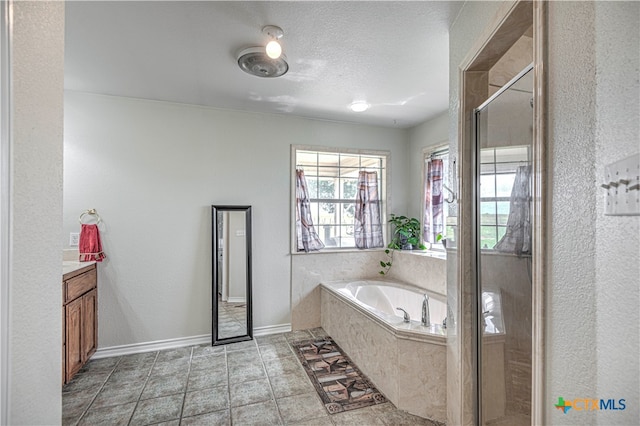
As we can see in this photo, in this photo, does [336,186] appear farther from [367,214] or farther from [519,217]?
[519,217]

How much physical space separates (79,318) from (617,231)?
10.9 feet

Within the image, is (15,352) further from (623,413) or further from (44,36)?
(623,413)

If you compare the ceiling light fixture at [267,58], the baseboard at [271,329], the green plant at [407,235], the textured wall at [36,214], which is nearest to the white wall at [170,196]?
the baseboard at [271,329]

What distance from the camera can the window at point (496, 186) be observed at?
1.38 meters

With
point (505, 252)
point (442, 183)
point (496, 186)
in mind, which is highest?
point (442, 183)

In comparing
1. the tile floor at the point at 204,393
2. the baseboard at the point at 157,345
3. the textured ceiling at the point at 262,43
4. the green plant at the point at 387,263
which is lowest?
the tile floor at the point at 204,393

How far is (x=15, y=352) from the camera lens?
27.4 inches

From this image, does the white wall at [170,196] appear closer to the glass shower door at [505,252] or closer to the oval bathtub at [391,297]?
the oval bathtub at [391,297]

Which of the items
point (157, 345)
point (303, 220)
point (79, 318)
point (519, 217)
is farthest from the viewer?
point (303, 220)

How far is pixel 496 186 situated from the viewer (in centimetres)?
150

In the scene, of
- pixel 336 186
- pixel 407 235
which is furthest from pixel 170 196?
pixel 407 235

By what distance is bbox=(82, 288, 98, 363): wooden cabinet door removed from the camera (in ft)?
8.32

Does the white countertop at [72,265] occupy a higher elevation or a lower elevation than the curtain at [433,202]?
lower

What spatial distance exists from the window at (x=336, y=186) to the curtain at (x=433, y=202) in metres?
0.54
